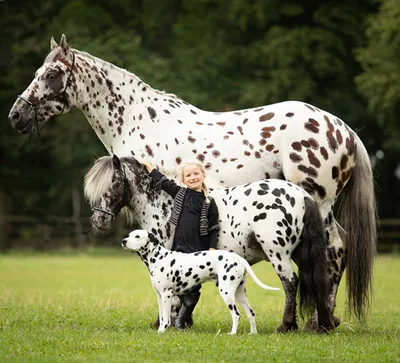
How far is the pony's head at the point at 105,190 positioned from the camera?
8.72 m

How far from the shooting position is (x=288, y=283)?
839 cm

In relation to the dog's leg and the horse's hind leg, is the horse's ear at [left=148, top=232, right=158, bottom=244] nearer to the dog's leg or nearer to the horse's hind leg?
the dog's leg

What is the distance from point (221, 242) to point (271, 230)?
1.93ft

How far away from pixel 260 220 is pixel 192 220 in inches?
28.8

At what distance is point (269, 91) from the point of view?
2977 centimetres

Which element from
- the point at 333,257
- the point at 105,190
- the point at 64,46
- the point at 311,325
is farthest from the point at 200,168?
the point at 64,46

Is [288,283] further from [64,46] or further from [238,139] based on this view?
[64,46]

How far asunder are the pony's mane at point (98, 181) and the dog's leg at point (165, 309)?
4.30 feet

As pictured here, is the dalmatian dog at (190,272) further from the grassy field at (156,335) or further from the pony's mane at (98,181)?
the pony's mane at (98,181)

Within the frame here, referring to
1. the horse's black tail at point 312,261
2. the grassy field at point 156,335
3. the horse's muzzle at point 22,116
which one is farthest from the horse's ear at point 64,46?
the horse's black tail at point 312,261

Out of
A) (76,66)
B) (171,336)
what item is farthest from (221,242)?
(76,66)

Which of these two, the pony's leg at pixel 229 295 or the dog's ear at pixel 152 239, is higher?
the dog's ear at pixel 152 239

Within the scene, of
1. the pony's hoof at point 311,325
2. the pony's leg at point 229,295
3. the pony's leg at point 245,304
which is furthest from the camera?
the pony's hoof at point 311,325

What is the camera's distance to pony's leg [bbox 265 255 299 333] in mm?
8367
